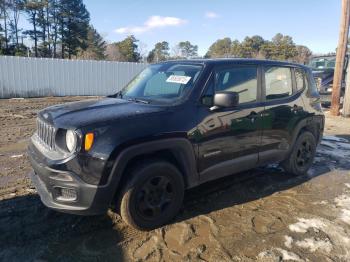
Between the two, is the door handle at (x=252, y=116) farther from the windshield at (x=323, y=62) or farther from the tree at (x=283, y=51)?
the tree at (x=283, y=51)

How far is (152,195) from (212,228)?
2.59 ft

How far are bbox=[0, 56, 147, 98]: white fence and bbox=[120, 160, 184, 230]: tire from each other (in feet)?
51.9

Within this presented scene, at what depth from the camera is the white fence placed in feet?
55.7

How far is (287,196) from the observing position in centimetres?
477

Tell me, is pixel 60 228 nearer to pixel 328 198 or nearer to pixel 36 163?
pixel 36 163

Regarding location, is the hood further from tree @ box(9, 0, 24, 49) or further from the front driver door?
tree @ box(9, 0, 24, 49)

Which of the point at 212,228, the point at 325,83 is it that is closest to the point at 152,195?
the point at 212,228

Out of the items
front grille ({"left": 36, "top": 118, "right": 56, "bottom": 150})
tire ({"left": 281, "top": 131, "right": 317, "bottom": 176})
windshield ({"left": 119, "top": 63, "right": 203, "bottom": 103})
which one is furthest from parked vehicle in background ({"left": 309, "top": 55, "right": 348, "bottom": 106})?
front grille ({"left": 36, "top": 118, "right": 56, "bottom": 150})

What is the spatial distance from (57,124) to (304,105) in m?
3.89

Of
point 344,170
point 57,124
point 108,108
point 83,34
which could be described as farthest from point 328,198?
point 83,34

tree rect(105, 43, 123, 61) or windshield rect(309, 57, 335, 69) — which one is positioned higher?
tree rect(105, 43, 123, 61)

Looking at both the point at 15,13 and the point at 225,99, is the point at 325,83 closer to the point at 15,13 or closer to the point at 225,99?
the point at 225,99

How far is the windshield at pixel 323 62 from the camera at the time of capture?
1551cm

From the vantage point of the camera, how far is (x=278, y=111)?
16.0 feet
